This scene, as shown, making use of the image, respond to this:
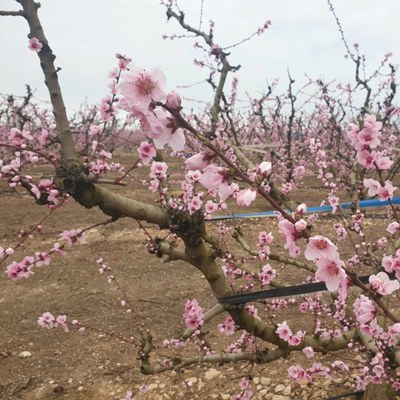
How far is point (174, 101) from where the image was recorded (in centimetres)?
104

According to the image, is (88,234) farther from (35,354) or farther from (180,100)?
(180,100)

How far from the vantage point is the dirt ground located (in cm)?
371

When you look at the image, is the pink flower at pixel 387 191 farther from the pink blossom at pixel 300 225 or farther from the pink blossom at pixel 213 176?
the pink blossom at pixel 213 176

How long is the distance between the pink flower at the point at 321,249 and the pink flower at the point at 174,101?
1.56ft

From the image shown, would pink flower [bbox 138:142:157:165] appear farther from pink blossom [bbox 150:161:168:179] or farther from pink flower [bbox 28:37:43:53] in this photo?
pink blossom [bbox 150:161:168:179]

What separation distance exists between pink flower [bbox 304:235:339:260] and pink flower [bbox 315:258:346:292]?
0.04 metres

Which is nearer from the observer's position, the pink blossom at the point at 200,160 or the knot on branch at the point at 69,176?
the pink blossom at the point at 200,160

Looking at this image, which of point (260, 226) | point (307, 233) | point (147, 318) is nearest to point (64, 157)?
point (307, 233)

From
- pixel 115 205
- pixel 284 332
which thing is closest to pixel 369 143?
pixel 115 205

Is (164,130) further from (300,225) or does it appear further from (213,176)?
(300,225)

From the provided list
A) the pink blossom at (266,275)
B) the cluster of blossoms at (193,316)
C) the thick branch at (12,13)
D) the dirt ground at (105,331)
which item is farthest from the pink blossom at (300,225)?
the dirt ground at (105,331)

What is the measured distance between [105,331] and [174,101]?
3.27 meters

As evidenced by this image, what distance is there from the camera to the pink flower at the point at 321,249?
1090mm

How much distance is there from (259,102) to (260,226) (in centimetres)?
300
